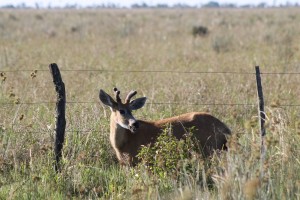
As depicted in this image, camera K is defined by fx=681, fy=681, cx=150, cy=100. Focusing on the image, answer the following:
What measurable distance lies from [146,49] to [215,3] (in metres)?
180

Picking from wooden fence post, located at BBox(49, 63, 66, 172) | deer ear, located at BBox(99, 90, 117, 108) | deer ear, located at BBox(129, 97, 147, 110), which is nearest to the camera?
wooden fence post, located at BBox(49, 63, 66, 172)

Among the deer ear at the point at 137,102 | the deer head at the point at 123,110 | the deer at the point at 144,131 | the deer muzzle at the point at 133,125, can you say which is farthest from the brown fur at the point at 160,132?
the deer muzzle at the point at 133,125

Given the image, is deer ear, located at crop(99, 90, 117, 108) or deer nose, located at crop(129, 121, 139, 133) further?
deer ear, located at crop(99, 90, 117, 108)

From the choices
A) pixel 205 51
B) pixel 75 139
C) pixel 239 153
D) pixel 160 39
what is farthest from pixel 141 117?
pixel 160 39

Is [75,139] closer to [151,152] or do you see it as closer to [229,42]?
[151,152]

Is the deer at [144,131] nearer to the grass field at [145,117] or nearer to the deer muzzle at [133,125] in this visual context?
the deer muzzle at [133,125]

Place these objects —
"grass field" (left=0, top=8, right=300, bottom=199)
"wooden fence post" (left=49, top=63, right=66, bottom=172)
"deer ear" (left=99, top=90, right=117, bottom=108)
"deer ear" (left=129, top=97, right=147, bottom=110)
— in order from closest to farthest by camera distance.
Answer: "grass field" (left=0, top=8, right=300, bottom=199)
"wooden fence post" (left=49, top=63, right=66, bottom=172)
"deer ear" (left=99, top=90, right=117, bottom=108)
"deer ear" (left=129, top=97, right=147, bottom=110)

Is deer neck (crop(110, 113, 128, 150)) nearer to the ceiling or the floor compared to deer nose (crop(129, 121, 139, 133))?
nearer to the floor

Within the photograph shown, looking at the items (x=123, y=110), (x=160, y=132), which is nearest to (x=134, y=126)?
(x=123, y=110)

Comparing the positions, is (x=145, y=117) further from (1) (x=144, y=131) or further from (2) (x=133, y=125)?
(2) (x=133, y=125)

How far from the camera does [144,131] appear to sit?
8.62 meters

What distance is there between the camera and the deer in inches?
334

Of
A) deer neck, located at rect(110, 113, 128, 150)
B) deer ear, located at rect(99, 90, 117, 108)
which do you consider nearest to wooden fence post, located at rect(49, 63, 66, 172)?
deer ear, located at rect(99, 90, 117, 108)

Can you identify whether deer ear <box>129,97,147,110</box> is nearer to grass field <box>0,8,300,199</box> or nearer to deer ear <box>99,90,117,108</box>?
deer ear <box>99,90,117,108</box>
